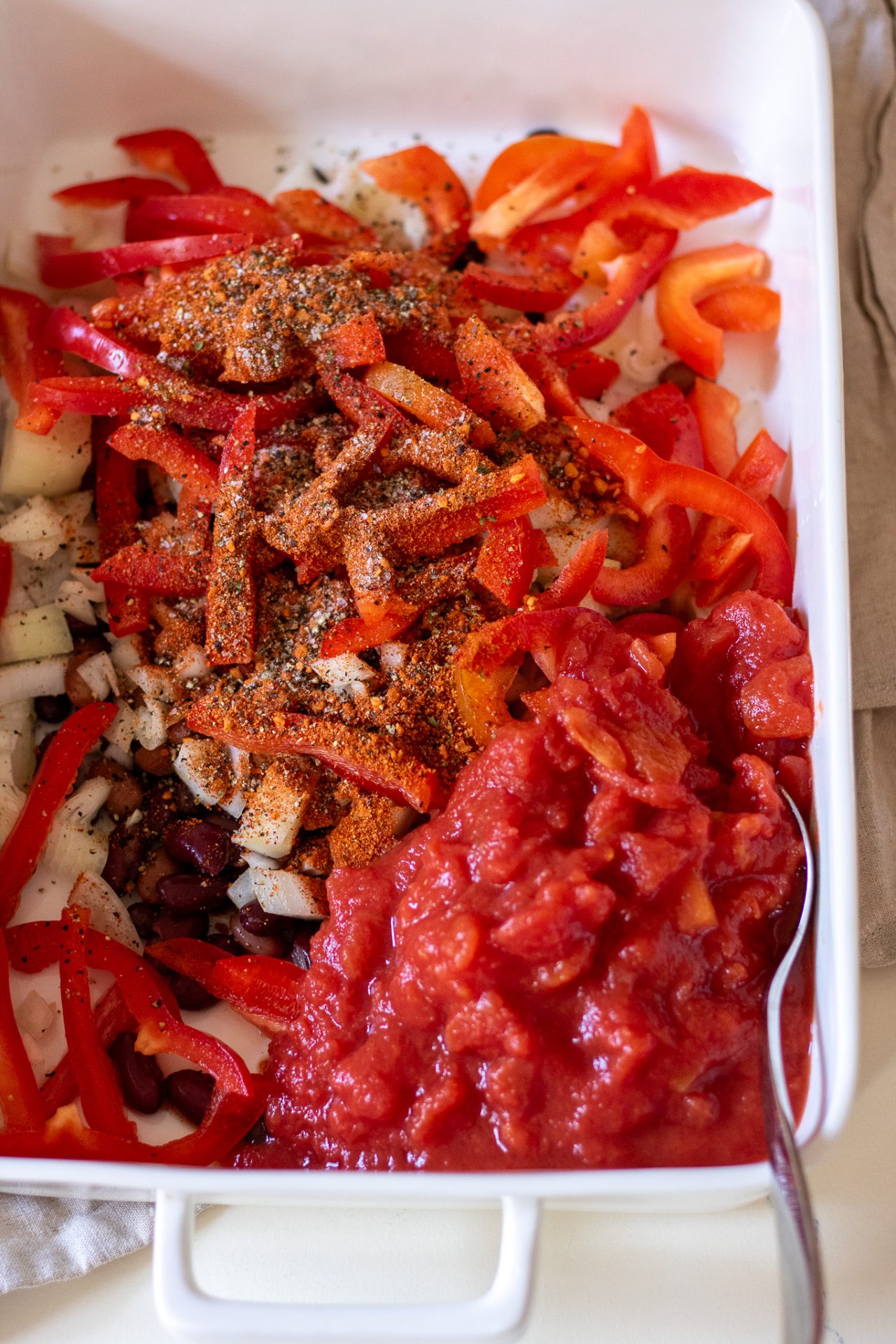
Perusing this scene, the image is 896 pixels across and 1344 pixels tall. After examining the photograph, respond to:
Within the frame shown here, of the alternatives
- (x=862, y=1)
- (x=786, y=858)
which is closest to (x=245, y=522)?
(x=786, y=858)

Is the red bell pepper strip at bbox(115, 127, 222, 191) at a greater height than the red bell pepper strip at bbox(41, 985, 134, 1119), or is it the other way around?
the red bell pepper strip at bbox(115, 127, 222, 191)

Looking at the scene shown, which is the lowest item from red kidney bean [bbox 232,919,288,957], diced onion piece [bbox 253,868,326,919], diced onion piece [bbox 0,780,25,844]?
red kidney bean [bbox 232,919,288,957]

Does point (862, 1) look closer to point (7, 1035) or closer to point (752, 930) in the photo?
point (752, 930)

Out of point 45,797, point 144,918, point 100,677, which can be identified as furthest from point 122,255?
point 144,918

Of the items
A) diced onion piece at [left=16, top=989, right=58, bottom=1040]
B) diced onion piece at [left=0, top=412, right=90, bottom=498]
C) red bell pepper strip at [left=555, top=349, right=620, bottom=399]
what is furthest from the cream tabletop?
red bell pepper strip at [left=555, top=349, right=620, bottom=399]

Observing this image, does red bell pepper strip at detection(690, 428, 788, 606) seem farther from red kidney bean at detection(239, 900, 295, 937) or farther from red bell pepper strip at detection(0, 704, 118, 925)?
red bell pepper strip at detection(0, 704, 118, 925)

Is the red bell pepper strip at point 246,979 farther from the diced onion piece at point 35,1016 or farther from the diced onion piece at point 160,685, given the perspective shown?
the diced onion piece at point 160,685

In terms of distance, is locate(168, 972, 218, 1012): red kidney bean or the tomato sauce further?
locate(168, 972, 218, 1012): red kidney bean
